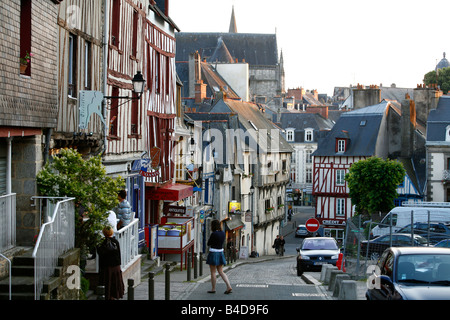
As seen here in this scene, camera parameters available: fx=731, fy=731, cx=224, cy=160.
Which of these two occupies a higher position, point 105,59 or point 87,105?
point 105,59

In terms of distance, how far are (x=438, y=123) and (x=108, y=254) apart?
38.7m

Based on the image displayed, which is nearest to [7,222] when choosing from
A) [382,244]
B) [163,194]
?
[163,194]

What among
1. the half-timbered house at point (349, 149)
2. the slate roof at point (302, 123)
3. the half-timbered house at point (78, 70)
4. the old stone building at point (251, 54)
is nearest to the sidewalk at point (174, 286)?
the half-timbered house at point (78, 70)

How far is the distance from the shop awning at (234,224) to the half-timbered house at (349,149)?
13613mm

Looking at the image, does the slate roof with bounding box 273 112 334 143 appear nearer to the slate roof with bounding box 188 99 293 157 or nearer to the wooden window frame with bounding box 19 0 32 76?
the slate roof with bounding box 188 99 293 157

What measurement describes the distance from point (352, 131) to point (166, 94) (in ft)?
102

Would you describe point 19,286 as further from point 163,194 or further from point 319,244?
point 319,244

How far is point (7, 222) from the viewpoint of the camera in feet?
33.8

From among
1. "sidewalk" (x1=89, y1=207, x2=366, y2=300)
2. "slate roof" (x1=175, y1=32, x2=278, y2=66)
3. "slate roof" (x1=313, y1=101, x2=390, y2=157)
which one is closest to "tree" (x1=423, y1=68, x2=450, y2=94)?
"slate roof" (x1=313, y1=101, x2=390, y2=157)

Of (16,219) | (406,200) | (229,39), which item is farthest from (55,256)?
(229,39)

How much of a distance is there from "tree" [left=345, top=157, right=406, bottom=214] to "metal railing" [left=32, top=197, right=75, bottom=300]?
34.3 m
